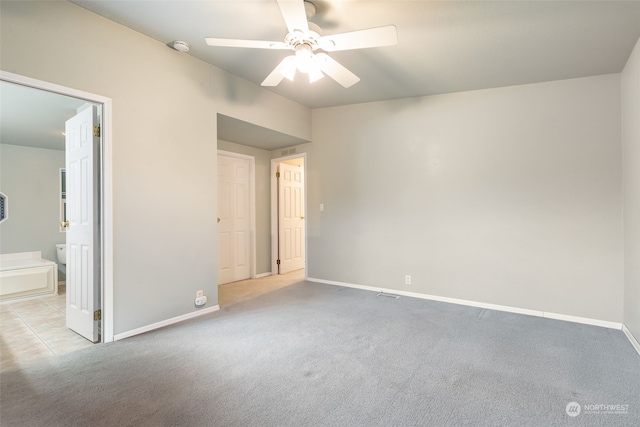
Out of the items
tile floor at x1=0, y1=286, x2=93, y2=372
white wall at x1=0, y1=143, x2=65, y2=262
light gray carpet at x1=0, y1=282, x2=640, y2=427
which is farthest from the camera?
white wall at x1=0, y1=143, x2=65, y2=262

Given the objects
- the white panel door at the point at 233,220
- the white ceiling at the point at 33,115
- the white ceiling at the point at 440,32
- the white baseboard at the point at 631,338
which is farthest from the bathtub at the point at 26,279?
the white baseboard at the point at 631,338

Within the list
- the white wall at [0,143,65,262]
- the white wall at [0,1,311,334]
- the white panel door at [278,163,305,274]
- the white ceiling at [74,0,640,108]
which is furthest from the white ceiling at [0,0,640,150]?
the white panel door at [278,163,305,274]

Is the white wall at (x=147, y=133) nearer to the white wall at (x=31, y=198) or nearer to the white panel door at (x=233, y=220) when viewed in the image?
the white panel door at (x=233, y=220)

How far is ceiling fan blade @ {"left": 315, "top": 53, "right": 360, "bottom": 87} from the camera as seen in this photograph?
2.23 m

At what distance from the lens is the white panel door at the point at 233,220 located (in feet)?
15.5

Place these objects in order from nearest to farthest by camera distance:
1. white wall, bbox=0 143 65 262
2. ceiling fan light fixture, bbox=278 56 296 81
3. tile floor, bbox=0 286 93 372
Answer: ceiling fan light fixture, bbox=278 56 296 81, tile floor, bbox=0 286 93 372, white wall, bbox=0 143 65 262

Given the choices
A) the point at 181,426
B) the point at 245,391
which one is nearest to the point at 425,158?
the point at 245,391

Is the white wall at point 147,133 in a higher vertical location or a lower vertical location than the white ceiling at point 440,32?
lower

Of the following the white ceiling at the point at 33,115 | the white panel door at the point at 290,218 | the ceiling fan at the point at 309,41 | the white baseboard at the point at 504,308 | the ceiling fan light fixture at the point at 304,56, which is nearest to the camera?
the ceiling fan at the point at 309,41

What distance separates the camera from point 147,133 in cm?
278

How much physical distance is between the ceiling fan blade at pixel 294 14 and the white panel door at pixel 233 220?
3.04 meters

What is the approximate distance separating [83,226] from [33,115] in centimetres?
187

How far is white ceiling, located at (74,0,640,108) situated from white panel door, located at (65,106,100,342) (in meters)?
1.04

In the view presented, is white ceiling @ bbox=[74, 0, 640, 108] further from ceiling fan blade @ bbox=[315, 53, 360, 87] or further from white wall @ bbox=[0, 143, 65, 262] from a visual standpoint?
white wall @ bbox=[0, 143, 65, 262]
